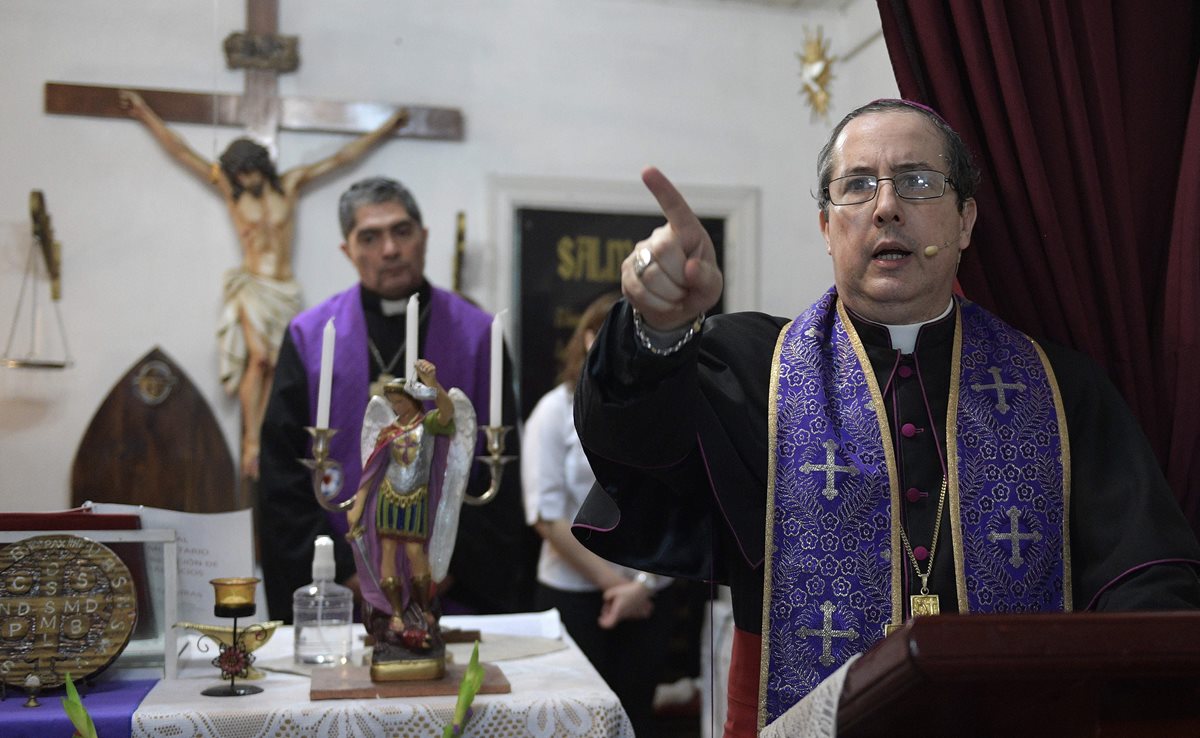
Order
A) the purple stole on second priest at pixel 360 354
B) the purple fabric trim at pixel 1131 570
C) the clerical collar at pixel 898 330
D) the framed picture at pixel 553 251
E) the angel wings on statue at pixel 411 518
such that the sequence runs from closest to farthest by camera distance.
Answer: the purple fabric trim at pixel 1131 570 → the clerical collar at pixel 898 330 → the angel wings on statue at pixel 411 518 → the purple stole on second priest at pixel 360 354 → the framed picture at pixel 553 251

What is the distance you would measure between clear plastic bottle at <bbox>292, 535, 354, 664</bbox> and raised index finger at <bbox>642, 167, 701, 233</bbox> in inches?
45.4

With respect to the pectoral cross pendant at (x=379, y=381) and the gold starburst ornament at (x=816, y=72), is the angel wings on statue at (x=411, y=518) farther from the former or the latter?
the gold starburst ornament at (x=816, y=72)

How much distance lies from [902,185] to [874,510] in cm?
50

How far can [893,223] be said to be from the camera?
5.62ft

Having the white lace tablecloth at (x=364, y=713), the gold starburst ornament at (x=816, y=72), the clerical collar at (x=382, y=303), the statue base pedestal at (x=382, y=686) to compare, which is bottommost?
the white lace tablecloth at (x=364, y=713)

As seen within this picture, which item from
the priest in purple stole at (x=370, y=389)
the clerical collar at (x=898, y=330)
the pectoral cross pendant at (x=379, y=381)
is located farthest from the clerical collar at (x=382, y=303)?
the clerical collar at (x=898, y=330)

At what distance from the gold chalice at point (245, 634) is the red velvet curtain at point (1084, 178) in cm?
137

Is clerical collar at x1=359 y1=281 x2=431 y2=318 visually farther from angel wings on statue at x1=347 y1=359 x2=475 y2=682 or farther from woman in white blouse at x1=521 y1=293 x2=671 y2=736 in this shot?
angel wings on statue at x1=347 y1=359 x2=475 y2=682

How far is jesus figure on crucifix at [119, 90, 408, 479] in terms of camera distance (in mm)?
5227

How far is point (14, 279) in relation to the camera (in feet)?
17.3

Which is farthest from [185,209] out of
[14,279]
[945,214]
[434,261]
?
[945,214]

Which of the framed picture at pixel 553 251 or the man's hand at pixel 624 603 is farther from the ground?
the framed picture at pixel 553 251

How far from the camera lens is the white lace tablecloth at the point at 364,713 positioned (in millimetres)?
1754

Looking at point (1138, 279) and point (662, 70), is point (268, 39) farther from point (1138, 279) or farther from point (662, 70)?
point (1138, 279)
